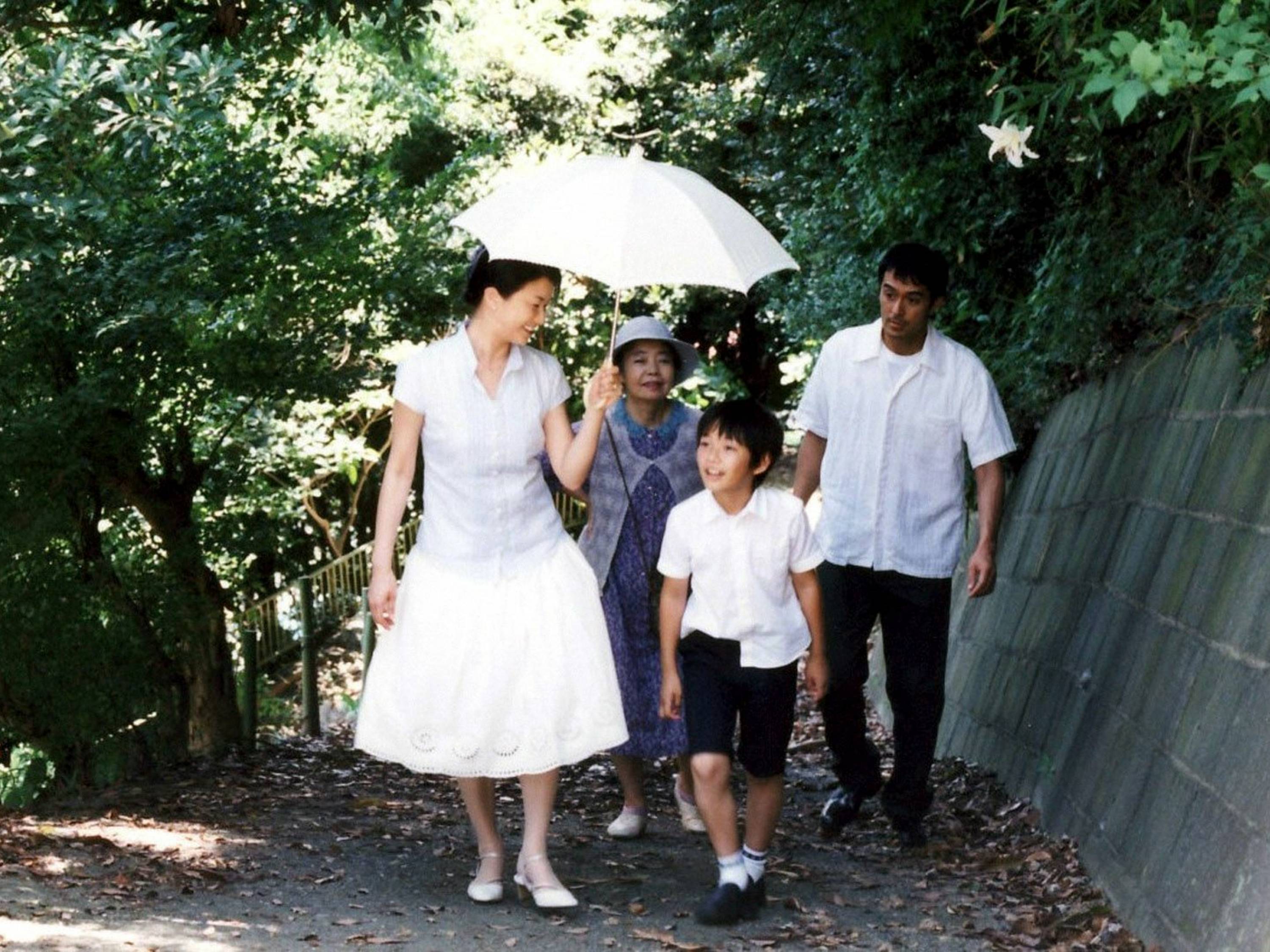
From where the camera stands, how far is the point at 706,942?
220 inches

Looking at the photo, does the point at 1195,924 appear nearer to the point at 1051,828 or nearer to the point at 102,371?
the point at 1051,828

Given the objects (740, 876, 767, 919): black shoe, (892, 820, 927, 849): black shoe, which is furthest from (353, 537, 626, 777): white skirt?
(892, 820, 927, 849): black shoe

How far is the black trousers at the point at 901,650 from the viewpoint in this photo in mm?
7047

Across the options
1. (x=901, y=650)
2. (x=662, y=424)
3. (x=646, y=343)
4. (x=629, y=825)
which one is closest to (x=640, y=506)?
(x=662, y=424)

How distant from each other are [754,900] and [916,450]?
1.96 meters

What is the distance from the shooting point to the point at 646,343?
7207mm

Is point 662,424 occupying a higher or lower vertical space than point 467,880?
higher

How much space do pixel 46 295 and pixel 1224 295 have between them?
5.93 m

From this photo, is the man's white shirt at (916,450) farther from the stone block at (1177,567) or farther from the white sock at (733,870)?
the white sock at (733,870)

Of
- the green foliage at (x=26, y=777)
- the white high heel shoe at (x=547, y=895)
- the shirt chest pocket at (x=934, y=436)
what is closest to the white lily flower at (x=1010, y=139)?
the shirt chest pocket at (x=934, y=436)

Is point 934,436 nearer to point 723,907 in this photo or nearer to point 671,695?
point 671,695

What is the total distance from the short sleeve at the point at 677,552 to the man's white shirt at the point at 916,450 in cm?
Answer: 127

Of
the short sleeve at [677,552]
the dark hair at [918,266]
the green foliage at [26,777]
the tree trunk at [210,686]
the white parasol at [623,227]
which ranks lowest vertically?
the green foliage at [26,777]

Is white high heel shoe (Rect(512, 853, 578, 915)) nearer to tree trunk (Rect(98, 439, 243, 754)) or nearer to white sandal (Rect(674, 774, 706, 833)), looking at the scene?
white sandal (Rect(674, 774, 706, 833))
